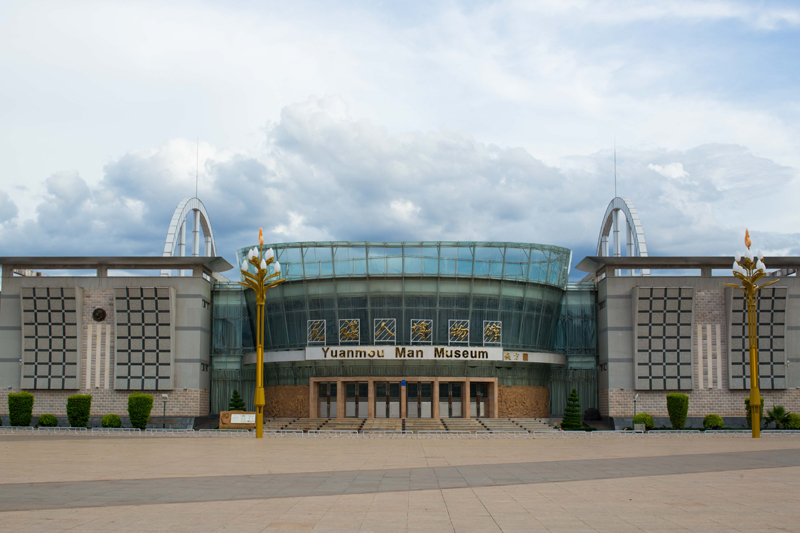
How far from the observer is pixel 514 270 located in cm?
6719

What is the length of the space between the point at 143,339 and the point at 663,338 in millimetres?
A: 45267

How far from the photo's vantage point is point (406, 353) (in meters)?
63.7

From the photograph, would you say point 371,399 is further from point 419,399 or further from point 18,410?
point 18,410

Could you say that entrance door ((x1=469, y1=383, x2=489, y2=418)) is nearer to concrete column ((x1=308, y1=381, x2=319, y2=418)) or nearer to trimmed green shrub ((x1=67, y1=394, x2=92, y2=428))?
concrete column ((x1=308, y1=381, x2=319, y2=418))

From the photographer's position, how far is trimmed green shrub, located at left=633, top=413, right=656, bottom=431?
198ft

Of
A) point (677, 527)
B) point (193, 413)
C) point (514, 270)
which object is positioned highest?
point (514, 270)

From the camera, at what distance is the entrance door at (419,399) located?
66125 mm

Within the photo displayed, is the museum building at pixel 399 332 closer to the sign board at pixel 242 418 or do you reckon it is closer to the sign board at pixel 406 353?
the sign board at pixel 406 353

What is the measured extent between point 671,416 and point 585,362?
12597mm

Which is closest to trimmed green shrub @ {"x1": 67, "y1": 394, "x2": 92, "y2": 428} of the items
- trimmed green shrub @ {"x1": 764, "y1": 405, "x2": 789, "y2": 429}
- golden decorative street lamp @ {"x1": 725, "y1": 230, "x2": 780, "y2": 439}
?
golden decorative street lamp @ {"x1": 725, "y1": 230, "x2": 780, "y2": 439}

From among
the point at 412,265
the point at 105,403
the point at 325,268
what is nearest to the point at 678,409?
the point at 412,265

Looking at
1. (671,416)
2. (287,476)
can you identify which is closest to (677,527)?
(287,476)

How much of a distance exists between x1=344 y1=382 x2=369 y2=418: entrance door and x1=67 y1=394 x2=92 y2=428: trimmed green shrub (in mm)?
21239

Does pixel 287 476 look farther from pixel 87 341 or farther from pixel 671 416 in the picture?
pixel 87 341
